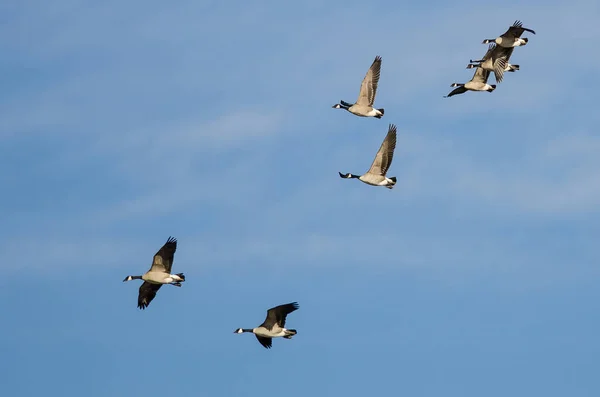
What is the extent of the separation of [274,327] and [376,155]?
319 inches

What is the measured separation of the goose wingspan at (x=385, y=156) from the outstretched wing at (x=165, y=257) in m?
8.74

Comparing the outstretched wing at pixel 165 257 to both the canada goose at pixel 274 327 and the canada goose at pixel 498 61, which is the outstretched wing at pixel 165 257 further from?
the canada goose at pixel 498 61

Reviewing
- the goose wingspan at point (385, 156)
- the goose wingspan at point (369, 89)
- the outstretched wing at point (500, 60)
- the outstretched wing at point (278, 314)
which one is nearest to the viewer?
the outstretched wing at point (278, 314)

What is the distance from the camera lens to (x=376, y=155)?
5772 cm

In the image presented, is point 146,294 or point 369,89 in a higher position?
point 369,89

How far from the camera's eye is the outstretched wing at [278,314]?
2104 inches

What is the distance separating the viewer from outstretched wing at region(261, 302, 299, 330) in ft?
175

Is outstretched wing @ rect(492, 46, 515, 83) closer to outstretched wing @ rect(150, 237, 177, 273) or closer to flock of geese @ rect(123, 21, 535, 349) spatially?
flock of geese @ rect(123, 21, 535, 349)

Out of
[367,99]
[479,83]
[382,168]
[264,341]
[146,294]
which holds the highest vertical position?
[479,83]

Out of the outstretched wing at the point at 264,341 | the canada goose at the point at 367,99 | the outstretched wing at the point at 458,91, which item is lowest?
the outstretched wing at the point at 264,341

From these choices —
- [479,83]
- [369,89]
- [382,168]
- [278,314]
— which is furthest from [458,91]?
[278,314]

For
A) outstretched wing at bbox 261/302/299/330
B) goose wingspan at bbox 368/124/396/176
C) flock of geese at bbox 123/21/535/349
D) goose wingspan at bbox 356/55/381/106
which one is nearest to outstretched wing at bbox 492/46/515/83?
flock of geese at bbox 123/21/535/349

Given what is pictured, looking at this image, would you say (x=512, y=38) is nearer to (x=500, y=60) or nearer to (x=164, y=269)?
(x=500, y=60)

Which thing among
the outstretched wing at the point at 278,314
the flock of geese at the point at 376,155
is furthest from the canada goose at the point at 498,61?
the outstretched wing at the point at 278,314
